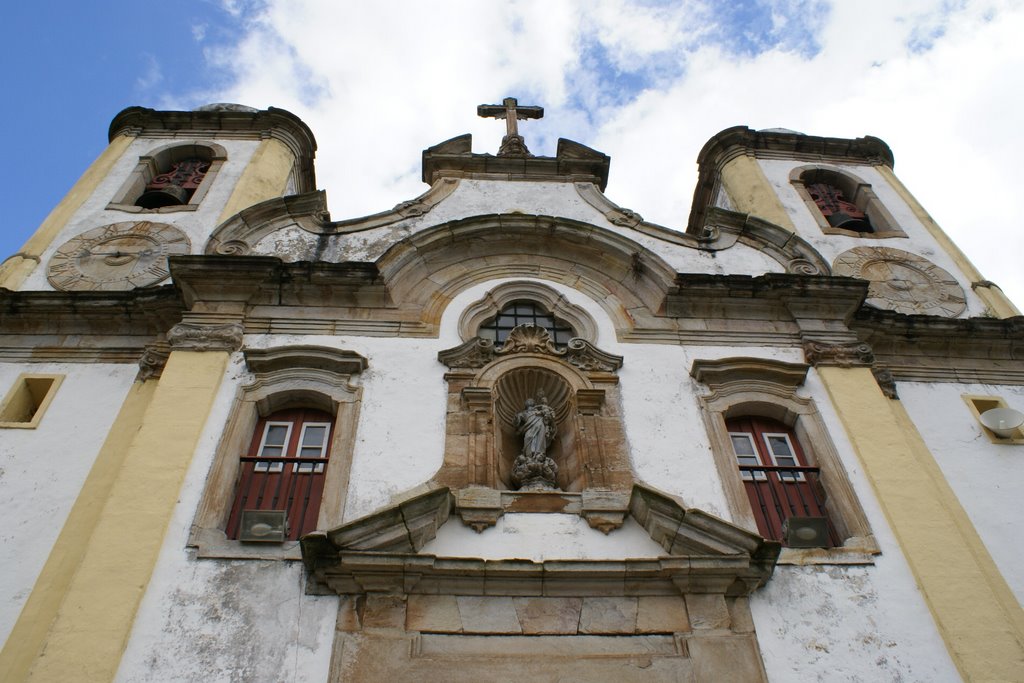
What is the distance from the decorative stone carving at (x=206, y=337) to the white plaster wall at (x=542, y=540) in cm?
354

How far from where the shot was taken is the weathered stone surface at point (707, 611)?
795cm

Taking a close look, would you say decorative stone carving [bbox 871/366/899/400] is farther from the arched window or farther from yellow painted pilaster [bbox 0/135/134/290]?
yellow painted pilaster [bbox 0/135/134/290]

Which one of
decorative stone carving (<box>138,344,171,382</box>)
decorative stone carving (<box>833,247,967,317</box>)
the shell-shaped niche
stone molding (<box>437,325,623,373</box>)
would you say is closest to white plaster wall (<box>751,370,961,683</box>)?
the shell-shaped niche

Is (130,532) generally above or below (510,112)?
below

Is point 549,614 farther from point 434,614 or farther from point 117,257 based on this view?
point 117,257

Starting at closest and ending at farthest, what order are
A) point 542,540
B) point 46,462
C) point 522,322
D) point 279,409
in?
point 542,540 → point 46,462 → point 279,409 → point 522,322

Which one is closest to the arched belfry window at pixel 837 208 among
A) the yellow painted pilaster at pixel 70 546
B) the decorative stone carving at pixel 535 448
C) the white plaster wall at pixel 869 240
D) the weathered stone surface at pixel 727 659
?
the white plaster wall at pixel 869 240

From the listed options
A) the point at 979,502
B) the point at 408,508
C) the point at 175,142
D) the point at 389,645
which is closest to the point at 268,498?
the point at 408,508

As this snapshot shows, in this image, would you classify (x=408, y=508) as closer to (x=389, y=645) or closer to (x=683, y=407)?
(x=389, y=645)

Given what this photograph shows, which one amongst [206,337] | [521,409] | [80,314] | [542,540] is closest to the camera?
[542,540]

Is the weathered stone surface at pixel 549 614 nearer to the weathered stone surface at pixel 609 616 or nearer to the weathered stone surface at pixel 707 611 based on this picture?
the weathered stone surface at pixel 609 616

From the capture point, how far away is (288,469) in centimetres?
952

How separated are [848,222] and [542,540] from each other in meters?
9.55

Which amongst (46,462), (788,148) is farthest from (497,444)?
(788,148)
